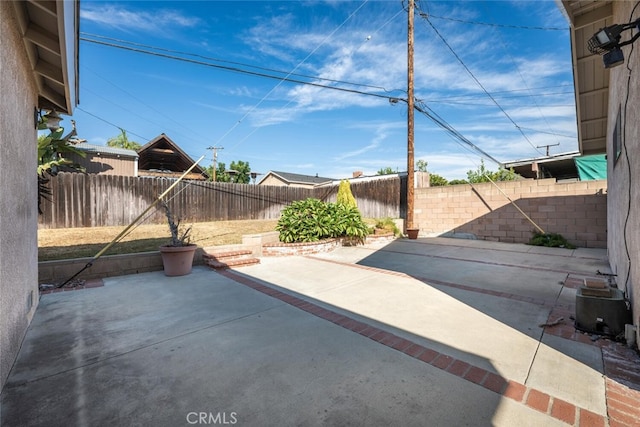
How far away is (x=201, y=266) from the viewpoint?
20.3ft

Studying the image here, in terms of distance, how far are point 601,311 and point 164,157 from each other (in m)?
21.3

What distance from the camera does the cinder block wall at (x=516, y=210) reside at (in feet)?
25.9

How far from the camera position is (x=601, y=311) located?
276 cm

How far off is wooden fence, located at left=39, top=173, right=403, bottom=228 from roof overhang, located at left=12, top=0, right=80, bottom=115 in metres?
6.78

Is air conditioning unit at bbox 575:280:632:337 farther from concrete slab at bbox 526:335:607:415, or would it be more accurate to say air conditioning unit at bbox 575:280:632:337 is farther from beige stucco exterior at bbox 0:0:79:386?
beige stucco exterior at bbox 0:0:79:386

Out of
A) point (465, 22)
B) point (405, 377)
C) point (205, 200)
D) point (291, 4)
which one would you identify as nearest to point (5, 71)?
point (405, 377)

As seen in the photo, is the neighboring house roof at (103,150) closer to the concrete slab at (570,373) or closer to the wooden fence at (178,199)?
the wooden fence at (178,199)

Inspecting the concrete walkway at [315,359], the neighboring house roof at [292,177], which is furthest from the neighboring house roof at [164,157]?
the concrete walkway at [315,359]

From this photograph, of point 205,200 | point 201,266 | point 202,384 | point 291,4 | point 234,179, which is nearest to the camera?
point 202,384

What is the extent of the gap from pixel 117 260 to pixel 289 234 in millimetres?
4047

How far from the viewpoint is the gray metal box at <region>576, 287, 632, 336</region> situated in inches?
106

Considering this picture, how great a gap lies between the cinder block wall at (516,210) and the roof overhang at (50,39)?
11.1 metres

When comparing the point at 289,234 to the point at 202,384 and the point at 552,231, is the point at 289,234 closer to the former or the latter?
the point at 202,384

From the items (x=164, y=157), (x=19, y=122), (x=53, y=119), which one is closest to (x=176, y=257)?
(x=53, y=119)
